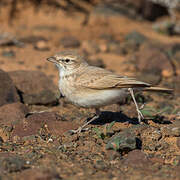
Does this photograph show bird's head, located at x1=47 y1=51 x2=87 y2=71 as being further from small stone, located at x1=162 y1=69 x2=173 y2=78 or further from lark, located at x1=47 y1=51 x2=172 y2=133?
small stone, located at x1=162 y1=69 x2=173 y2=78

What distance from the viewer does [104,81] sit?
5727mm

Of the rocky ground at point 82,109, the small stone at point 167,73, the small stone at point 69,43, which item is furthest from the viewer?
the small stone at point 69,43

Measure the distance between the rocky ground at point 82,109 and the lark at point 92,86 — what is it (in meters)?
0.46

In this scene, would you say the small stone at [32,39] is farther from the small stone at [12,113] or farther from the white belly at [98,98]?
the white belly at [98,98]

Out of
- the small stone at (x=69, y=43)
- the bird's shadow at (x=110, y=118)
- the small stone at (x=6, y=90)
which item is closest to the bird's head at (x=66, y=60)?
the bird's shadow at (x=110, y=118)

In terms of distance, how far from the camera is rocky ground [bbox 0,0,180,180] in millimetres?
4707

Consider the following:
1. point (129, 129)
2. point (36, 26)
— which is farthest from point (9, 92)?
point (36, 26)

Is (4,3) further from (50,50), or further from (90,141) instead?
(90,141)

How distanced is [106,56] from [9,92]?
15.5 ft

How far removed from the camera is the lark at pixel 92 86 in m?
5.61

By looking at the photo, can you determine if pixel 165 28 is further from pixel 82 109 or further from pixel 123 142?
pixel 123 142

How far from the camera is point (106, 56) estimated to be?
1102cm

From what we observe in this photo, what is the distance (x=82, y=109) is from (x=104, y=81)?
5.46 feet

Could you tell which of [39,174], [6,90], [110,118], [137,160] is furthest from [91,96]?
[6,90]
